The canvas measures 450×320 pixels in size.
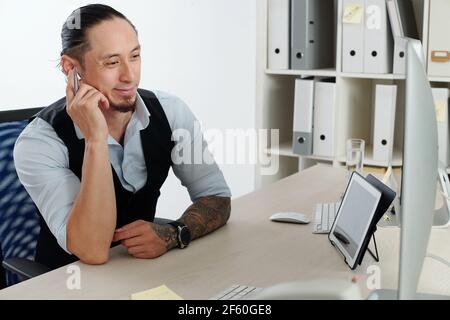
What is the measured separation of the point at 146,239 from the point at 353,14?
65.2 inches

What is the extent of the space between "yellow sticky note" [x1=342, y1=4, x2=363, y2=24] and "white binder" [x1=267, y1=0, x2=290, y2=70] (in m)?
0.28

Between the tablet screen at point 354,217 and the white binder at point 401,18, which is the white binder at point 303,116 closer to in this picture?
the white binder at point 401,18

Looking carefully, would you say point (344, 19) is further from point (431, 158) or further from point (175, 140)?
point (431, 158)

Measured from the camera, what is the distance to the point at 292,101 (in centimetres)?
322

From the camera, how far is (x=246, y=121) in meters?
3.71

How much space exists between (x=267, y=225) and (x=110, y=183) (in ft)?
1.52

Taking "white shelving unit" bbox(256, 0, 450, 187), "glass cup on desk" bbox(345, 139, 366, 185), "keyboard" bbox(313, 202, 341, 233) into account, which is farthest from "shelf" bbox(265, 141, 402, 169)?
"keyboard" bbox(313, 202, 341, 233)

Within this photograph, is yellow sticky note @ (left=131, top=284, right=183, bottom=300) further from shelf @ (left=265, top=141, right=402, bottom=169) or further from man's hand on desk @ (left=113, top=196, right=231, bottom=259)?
shelf @ (left=265, top=141, right=402, bottom=169)

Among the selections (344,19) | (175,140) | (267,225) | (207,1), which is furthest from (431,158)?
(207,1)

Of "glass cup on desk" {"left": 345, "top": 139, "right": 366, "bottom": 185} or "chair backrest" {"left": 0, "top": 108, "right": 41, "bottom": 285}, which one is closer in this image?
"chair backrest" {"left": 0, "top": 108, "right": 41, "bottom": 285}

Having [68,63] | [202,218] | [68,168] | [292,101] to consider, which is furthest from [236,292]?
[292,101]

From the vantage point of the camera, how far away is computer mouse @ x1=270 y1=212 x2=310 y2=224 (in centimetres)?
178

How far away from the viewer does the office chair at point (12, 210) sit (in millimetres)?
1794

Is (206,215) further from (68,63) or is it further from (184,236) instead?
(68,63)
